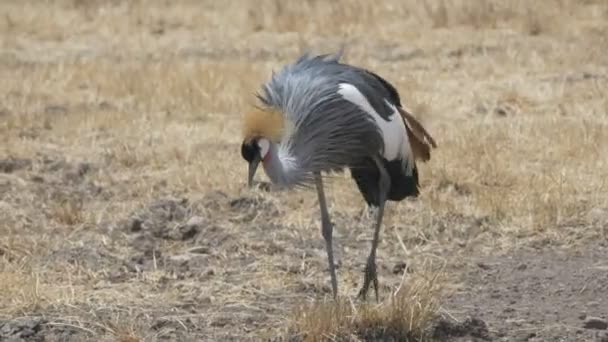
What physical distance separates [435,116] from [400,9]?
639 cm

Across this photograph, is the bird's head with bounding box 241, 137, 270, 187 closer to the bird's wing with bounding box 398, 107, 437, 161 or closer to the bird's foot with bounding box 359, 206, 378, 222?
the bird's wing with bounding box 398, 107, 437, 161

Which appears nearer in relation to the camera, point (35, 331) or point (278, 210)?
point (35, 331)

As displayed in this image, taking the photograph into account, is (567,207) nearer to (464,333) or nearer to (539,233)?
(539,233)

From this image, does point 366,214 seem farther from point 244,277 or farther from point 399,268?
point 244,277

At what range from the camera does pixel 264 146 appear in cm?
538

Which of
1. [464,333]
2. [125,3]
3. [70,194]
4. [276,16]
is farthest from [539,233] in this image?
[125,3]

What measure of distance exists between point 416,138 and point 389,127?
41cm

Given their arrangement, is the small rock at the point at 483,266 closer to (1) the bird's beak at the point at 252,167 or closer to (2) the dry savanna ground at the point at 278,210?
(2) the dry savanna ground at the point at 278,210

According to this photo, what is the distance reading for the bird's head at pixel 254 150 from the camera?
5375mm

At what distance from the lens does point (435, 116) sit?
10375 mm

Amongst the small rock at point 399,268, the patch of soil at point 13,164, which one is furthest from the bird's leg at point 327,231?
the patch of soil at point 13,164

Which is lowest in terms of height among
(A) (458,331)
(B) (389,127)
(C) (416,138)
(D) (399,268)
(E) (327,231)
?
(D) (399,268)

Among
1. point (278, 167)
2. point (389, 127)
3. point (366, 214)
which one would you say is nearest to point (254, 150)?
point (278, 167)

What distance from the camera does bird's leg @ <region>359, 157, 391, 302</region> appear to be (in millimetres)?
5832
